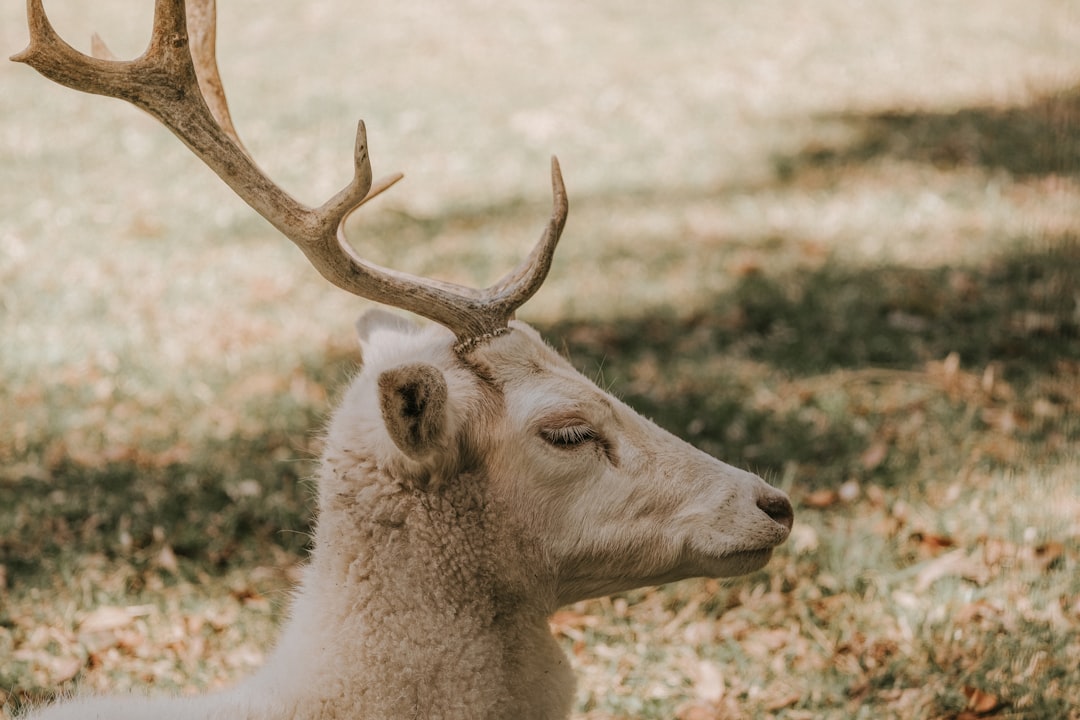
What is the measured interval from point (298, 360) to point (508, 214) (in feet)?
11.9

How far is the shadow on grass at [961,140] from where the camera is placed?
11156 mm

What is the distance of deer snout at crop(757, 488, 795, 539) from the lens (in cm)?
336

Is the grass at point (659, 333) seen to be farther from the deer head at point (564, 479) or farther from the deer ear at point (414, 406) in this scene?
the deer ear at point (414, 406)

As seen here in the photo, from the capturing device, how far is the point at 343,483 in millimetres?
3240

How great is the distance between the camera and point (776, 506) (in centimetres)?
337

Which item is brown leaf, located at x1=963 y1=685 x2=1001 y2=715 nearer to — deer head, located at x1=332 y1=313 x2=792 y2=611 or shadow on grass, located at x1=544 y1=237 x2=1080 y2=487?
deer head, located at x1=332 y1=313 x2=792 y2=611

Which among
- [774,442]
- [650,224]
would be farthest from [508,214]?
[774,442]

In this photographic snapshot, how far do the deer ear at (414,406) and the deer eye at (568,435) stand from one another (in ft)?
1.17

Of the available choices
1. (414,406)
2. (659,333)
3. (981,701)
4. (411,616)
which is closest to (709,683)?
(981,701)

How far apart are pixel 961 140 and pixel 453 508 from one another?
1040 cm

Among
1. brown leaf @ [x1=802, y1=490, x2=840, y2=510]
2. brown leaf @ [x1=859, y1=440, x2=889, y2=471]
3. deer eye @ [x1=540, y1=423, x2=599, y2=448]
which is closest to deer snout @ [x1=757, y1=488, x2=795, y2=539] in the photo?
deer eye @ [x1=540, y1=423, x2=599, y2=448]

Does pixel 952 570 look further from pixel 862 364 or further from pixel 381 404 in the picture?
pixel 381 404

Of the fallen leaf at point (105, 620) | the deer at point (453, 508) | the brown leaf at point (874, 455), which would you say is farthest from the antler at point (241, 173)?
the brown leaf at point (874, 455)

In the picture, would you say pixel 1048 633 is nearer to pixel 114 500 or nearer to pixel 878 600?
pixel 878 600
